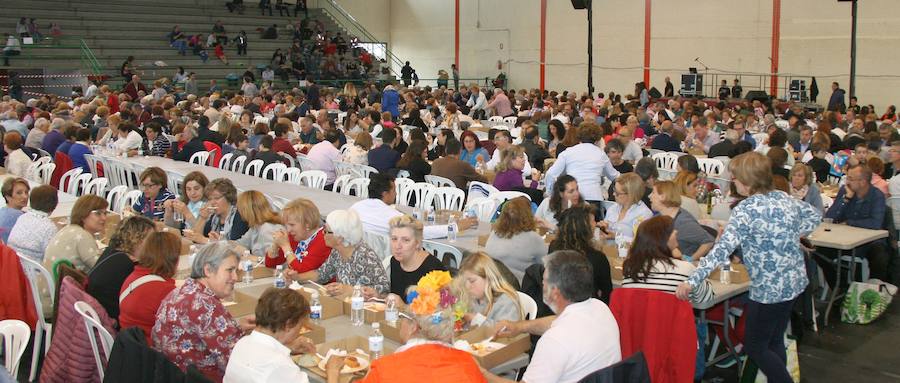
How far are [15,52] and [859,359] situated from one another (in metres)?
20.3

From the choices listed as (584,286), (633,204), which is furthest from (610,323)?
(633,204)

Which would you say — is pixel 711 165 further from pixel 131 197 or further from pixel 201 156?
pixel 131 197

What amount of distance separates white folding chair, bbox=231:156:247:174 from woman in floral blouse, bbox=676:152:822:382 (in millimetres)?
6708

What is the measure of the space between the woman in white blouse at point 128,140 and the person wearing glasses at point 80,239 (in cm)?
528

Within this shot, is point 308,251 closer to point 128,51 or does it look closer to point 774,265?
point 774,265

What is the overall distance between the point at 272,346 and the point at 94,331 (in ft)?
4.12

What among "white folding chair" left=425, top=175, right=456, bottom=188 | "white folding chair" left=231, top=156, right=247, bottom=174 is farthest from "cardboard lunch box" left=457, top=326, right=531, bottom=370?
"white folding chair" left=231, top=156, right=247, bottom=174

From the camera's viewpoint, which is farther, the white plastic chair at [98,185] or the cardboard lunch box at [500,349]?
the white plastic chair at [98,185]

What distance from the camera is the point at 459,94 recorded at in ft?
71.2

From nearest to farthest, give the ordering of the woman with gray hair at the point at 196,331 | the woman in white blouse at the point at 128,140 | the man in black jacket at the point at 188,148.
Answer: the woman with gray hair at the point at 196,331 → the man in black jacket at the point at 188,148 → the woman in white blouse at the point at 128,140

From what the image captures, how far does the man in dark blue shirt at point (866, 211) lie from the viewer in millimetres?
6816

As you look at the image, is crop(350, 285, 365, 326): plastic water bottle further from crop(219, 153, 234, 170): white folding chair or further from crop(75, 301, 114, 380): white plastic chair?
crop(219, 153, 234, 170): white folding chair

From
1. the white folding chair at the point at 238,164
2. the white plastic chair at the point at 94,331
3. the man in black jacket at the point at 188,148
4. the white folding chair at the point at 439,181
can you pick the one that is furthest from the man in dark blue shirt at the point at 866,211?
the man in black jacket at the point at 188,148

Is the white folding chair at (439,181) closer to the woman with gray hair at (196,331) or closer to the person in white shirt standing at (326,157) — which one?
the person in white shirt standing at (326,157)
